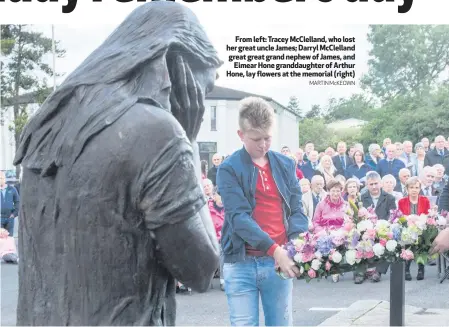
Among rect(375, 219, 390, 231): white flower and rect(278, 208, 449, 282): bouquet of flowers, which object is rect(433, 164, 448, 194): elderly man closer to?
rect(278, 208, 449, 282): bouquet of flowers

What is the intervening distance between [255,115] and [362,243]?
1238 mm

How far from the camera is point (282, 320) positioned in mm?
3791

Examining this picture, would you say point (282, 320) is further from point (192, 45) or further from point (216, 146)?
point (216, 146)

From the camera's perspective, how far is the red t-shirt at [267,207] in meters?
3.78

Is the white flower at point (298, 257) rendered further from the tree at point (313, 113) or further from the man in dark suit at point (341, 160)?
the tree at point (313, 113)

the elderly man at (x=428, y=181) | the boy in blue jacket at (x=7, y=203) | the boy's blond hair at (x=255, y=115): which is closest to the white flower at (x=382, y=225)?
the boy's blond hair at (x=255, y=115)

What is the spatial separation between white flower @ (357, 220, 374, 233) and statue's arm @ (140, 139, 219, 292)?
9.75ft

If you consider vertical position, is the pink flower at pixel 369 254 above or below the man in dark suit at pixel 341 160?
below

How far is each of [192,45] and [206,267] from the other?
0.54m

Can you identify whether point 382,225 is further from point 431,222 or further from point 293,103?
point 293,103

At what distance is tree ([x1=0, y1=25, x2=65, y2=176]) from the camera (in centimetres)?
1869

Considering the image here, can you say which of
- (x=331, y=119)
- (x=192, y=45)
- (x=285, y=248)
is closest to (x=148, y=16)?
(x=192, y=45)

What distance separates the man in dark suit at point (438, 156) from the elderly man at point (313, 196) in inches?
123

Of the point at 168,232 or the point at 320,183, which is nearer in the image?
the point at 168,232
